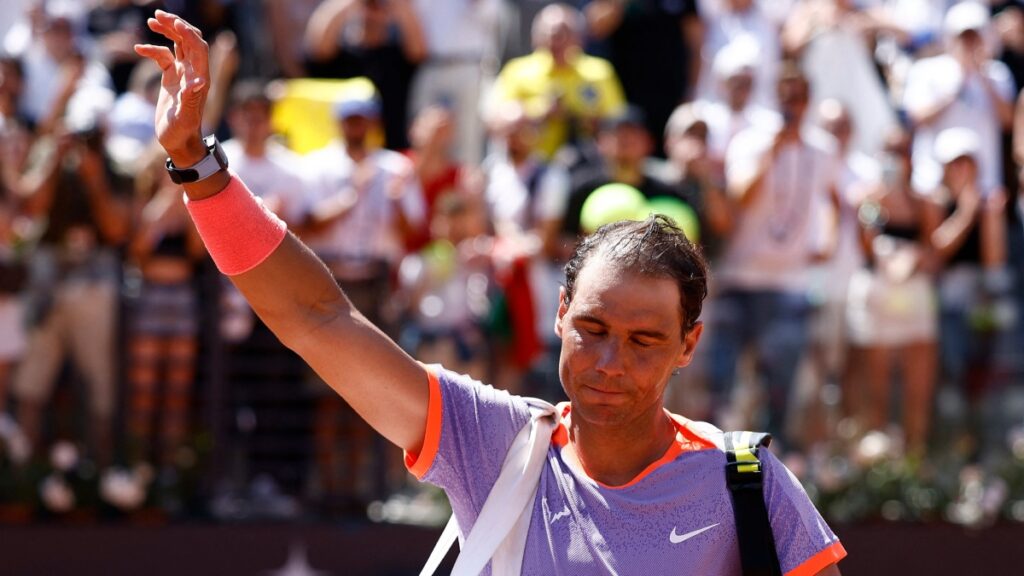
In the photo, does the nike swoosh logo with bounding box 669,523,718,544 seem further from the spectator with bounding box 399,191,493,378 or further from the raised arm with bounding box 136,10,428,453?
the spectator with bounding box 399,191,493,378

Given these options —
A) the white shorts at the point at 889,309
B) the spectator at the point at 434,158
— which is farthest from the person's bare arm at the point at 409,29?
the white shorts at the point at 889,309

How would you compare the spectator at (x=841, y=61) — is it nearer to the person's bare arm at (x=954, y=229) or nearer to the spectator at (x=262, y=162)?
the person's bare arm at (x=954, y=229)

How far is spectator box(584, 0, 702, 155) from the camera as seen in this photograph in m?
10.8

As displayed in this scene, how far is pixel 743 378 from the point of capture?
8.96 metres

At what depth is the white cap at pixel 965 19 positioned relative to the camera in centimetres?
1040

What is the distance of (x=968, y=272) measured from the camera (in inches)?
368

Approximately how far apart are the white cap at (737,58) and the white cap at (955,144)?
1.21 metres

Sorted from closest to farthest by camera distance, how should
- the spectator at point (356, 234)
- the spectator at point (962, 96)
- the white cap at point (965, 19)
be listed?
the spectator at point (356, 234) < the spectator at point (962, 96) < the white cap at point (965, 19)

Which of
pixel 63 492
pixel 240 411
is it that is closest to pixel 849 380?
pixel 240 411

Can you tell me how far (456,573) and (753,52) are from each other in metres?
8.02

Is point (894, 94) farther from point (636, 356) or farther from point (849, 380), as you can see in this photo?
point (636, 356)

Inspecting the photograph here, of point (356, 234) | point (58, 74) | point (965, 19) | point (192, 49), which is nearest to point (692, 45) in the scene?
point (965, 19)

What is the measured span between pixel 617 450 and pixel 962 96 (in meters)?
7.78

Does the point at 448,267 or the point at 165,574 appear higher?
the point at 448,267
